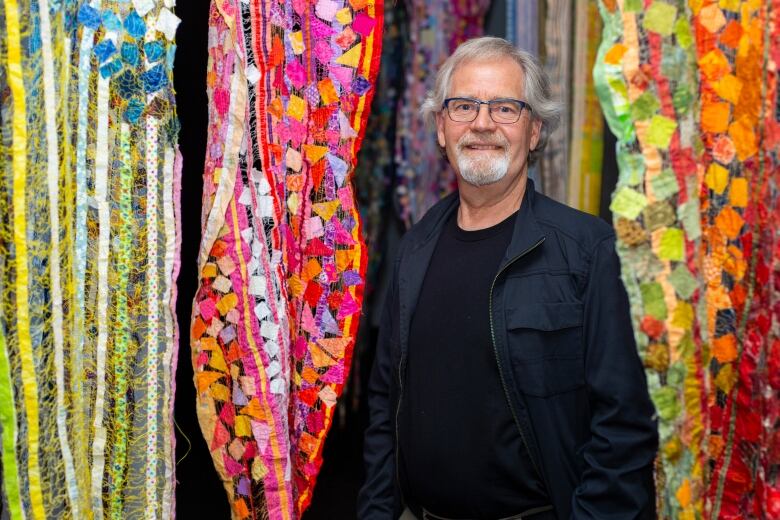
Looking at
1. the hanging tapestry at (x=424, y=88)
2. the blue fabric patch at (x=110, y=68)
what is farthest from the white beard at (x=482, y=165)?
the hanging tapestry at (x=424, y=88)

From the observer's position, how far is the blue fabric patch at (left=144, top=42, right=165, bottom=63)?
1559mm

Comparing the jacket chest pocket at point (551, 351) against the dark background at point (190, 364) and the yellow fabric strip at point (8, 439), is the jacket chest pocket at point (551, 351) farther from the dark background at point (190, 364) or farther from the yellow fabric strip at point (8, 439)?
the yellow fabric strip at point (8, 439)

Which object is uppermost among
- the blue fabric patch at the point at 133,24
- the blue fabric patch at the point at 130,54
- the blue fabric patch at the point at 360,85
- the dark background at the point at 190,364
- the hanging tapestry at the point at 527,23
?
the hanging tapestry at the point at 527,23

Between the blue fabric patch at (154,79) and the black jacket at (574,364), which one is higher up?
the blue fabric patch at (154,79)

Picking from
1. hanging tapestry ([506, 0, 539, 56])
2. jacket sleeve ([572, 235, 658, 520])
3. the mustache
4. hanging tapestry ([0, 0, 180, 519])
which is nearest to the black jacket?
jacket sleeve ([572, 235, 658, 520])

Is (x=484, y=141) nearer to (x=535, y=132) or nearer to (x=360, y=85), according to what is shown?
(x=535, y=132)

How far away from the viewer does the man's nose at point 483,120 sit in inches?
65.3

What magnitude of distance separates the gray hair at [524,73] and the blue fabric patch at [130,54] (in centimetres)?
63

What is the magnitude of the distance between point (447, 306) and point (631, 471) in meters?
0.47

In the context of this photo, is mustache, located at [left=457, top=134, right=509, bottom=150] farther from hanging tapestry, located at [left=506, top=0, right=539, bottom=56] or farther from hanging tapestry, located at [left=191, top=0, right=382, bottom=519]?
hanging tapestry, located at [left=506, top=0, right=539, bottom=56]

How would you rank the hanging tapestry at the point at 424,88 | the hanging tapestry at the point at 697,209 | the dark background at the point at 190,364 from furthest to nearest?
the hanging tapestry at the point at 424,88 → the dark background at the point at 190,364 → the hanging tapestry at the point at 697,209

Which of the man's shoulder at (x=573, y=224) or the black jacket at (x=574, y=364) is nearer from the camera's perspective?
the black jacket at (x=574, y=364)

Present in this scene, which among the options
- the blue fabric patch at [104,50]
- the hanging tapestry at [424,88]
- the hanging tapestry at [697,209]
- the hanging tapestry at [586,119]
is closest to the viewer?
the hanging tapestry at [697,209]

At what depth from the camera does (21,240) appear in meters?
1.45
